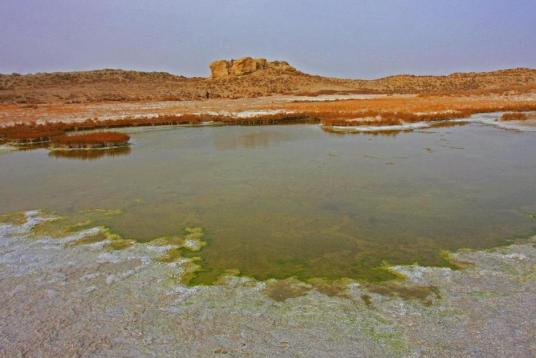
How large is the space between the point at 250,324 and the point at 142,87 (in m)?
57.4

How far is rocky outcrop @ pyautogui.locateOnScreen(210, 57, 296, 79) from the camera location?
257 feet

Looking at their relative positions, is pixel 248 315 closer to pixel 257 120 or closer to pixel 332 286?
pixel 332 286

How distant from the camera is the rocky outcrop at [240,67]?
78.3 metres

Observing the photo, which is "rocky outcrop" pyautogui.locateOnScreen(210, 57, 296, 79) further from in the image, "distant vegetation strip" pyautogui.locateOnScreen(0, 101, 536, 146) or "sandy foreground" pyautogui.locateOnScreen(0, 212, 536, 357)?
"sandy foreground" pyautogui.locateOnScreen(0, 212, 536, 357)

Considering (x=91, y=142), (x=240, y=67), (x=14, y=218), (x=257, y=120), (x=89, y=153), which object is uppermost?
(x=240, y=67)

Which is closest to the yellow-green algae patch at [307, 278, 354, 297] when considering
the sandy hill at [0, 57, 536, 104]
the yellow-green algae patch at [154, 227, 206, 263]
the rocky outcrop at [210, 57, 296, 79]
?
the yellow-green algae patch at [154, 227, 206, 263]

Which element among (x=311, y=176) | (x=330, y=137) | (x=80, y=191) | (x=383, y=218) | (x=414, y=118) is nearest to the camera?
(x=383, y=218)

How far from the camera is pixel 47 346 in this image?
11.4 ft

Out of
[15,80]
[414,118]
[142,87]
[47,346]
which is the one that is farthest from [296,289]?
[15,80]

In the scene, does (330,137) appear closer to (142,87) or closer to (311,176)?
(311,176)

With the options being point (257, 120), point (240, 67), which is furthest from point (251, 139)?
point (240, 67)

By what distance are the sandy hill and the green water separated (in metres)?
34.1

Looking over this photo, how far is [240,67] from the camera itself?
7844 cm

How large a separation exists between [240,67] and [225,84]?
12693 millimetres
